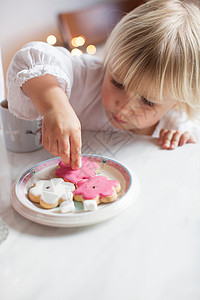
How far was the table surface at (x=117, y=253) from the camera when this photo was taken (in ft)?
1.03

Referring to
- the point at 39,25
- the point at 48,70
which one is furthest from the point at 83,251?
the point at 39,25

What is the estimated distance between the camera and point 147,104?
75cm

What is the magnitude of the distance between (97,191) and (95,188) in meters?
0.01

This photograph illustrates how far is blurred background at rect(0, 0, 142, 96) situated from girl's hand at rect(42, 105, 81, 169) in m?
0.60

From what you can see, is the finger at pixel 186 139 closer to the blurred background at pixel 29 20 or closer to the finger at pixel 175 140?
the finger at pixel 175 140

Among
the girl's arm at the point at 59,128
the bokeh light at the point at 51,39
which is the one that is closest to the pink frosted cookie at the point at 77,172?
the girl's arm at the point at 59,128

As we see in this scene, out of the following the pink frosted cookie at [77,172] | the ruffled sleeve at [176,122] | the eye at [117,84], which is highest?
the eye at [117,84]

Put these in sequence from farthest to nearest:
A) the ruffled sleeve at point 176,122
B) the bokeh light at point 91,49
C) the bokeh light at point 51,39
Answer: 1. the bokeh light at point 91,49
2. the bokeh light at point 51,39
3. the ruffled sleeve at point 176,122

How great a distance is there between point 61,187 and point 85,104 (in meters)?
0.54

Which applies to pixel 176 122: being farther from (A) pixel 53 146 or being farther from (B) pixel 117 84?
(A) pixel 53 146

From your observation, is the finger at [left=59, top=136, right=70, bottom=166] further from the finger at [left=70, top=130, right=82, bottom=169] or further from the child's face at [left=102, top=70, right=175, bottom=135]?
the child's face at [left=102, top=70, right=175, bottom=135]

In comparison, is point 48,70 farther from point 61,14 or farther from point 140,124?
point 61,14

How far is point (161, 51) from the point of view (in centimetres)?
63

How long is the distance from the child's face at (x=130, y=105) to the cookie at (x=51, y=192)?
33 cm
